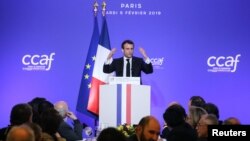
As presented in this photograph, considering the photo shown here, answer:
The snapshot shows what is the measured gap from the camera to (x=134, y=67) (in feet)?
27.4

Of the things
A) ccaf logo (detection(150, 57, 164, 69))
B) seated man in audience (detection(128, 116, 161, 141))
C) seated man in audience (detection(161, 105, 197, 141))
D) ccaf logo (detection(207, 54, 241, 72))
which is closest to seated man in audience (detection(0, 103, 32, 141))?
seated man in audience (detection(128, 116, 161, 141))

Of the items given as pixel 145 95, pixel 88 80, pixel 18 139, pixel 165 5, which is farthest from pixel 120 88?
pixel 18 139

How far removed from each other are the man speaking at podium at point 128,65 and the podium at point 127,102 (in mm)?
977

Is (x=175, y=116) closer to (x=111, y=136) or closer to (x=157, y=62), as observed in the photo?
(x=111, y=136)

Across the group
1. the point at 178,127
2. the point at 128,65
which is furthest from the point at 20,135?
the point at 128,65

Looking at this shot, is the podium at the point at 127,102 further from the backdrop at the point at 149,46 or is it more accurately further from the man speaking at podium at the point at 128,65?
the backdrop at the point at 149,46

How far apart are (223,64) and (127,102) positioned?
8.66 ft

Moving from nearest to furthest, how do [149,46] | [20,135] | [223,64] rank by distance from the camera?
[20,135] < [223,64] < [149,46]

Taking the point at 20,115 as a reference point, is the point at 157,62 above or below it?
above

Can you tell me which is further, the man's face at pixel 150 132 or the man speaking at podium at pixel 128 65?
the man speaking at podium at pixel 128 65

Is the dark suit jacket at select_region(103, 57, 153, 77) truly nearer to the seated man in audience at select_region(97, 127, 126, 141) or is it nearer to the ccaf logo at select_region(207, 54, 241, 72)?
the ccaf logo at select_region(207, 54, 241, 72)

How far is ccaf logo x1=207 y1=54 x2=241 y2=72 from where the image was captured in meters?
9.27

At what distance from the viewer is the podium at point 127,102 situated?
23.7 feet

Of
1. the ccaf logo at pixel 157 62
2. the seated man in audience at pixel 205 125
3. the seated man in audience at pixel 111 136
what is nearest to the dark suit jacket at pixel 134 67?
the ccaf logo at pixel 157 62
